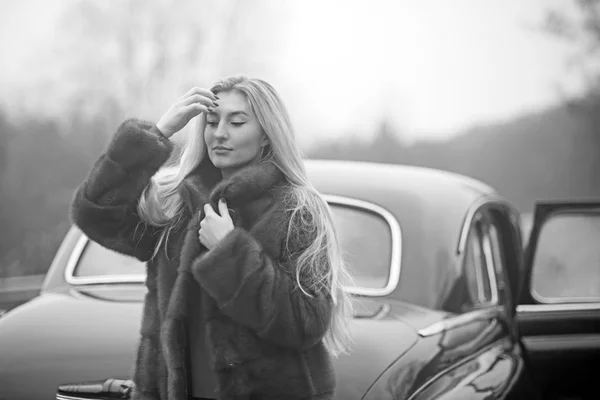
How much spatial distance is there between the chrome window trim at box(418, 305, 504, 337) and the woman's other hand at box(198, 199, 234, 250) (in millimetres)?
1169

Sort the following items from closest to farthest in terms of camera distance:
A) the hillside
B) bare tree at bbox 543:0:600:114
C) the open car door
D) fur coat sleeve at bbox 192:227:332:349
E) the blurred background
Result: fur coat sleeve at bbox 192:227:332:349
the open car door
the blurred background
bare tree at bbox 543:0:600:114
the hillside

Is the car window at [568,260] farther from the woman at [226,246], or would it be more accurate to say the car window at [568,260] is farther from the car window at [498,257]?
the woman at [226,246]

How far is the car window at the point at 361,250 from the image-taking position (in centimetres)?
347

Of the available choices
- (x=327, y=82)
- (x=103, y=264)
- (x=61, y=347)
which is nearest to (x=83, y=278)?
(x=103, y=264)

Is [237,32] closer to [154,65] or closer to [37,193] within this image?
[154,65]

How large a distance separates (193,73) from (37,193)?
3909 mm

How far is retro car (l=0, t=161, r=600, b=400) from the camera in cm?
271

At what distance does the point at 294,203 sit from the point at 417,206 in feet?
4.79

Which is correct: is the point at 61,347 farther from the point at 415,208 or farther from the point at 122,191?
the point at 415,208

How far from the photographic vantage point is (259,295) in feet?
6.83

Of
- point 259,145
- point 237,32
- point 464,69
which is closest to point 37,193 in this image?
point 237,32

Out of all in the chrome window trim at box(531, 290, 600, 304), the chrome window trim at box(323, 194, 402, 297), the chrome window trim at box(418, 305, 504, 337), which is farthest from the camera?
the chrome window trim at box(531, 290, 600, 304)

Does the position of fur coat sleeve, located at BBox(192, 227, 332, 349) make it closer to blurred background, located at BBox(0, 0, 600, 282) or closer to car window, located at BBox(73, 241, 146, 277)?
car window, located at BBox(73, 241, 146, 277)

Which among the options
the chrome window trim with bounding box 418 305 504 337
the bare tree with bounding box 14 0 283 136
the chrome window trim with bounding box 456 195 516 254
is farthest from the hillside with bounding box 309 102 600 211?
the chrome window trim with bounding box 418 305 504 337
